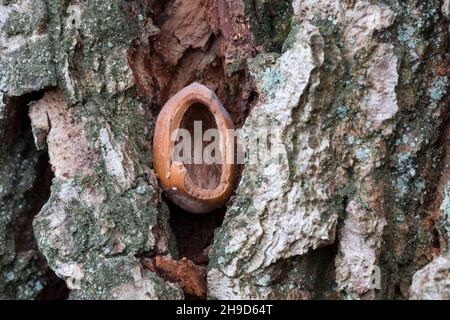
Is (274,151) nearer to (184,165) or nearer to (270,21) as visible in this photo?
(184,165)

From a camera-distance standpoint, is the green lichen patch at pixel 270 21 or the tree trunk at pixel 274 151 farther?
the green lichen patch at pixel 270 21

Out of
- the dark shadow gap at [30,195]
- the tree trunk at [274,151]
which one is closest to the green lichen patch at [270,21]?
the tree trunk at [274,151]

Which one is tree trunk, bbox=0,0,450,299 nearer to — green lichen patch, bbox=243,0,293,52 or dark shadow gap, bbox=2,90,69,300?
green lichen patch, bbox=243,0,293,52

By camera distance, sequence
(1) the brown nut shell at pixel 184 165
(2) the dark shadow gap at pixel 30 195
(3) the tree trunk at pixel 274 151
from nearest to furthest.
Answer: (3) the tree trunk at pixel 274 151 → (1) the brown nut shell at pixel 184 165 → (2) the dark shadow gap at pixel 30 195

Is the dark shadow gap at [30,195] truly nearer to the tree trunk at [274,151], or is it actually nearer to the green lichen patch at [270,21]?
the tree trunk at [274,151]

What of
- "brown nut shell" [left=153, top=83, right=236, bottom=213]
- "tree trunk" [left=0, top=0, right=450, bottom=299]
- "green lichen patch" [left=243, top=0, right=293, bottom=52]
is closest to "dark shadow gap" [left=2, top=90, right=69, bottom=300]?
"tree trunk" [left=0, top=0, right=450, bottom=299]


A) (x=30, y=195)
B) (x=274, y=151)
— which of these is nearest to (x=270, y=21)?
(x=274, y=151)

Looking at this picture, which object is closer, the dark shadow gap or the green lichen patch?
the green lichen patch

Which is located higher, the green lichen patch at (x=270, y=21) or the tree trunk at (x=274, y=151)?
the green lichen patch at (x=270, y=21)

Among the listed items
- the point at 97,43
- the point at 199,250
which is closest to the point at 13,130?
the point at 97,43
